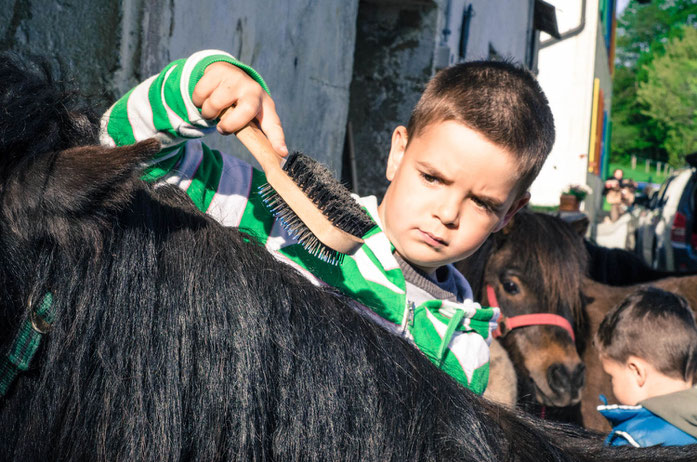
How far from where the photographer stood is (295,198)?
1002mm

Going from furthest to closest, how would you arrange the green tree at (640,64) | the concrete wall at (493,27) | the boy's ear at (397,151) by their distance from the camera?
the green tree at (640,64)
the concrete wall at (493,27)
the boy's ear at (397,151)

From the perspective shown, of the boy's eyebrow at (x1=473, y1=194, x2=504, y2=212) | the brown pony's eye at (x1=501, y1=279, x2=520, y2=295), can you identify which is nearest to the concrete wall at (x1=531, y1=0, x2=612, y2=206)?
the brown pony's eye at (x1=501, y1=279, x2=520, y2=295)

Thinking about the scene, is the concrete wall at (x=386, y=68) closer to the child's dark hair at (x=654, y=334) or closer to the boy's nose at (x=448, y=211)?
the child's dark hair at (x=654, y=334)

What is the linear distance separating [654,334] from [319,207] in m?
1.76

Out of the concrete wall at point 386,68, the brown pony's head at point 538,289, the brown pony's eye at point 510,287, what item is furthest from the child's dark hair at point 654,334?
the concrete wall at point 386,68

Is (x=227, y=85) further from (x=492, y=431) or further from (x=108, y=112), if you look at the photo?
(x=492, y=431)

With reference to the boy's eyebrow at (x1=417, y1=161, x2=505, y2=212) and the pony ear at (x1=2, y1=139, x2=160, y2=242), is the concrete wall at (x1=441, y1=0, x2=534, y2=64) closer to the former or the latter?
the boy's eyebrow at (x1=417, y1=161, x2=505, y2=212)

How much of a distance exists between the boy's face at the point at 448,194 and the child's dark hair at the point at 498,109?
27mm

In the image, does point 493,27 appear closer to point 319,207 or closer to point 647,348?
point 647,348

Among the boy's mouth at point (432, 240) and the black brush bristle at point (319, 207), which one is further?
the boy's mouth at point (432, 240)

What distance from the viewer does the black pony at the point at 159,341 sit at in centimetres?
84

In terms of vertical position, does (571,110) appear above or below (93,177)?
above

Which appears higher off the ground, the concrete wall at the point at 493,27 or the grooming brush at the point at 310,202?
the concrete wall at the point at 493,27

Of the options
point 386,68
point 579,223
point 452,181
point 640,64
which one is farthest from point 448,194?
point 640,64
